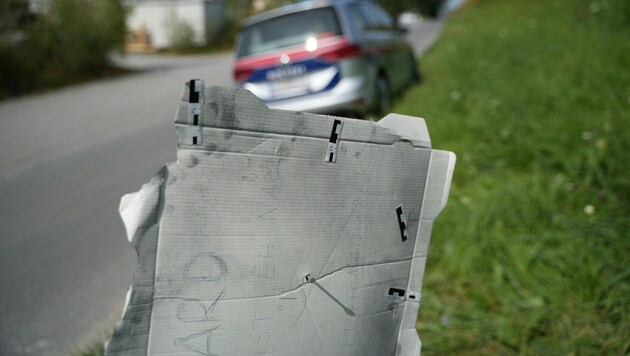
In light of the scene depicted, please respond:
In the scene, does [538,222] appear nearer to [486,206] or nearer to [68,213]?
[486,206]

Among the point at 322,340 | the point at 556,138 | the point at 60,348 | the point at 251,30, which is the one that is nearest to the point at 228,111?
the point at 322,340

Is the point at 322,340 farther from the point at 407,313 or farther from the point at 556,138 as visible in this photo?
the point at 556,138

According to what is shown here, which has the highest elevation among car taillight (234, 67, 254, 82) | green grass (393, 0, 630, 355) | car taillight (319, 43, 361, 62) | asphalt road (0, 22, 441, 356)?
car taillight (319, 43, 361, 62)

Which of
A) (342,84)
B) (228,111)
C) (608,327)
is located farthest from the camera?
(342,84)

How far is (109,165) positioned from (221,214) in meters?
6.06

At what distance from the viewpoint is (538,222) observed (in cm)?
317

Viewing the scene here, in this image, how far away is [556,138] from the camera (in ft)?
12.9

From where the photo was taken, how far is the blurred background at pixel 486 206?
2586 mm

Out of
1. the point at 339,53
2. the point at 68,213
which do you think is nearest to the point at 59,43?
the point at 339,53

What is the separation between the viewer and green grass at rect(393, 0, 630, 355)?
8.16ft

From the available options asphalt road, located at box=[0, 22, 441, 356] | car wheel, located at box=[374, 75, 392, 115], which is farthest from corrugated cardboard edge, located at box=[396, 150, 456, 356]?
car wheel, located at box=[374, 75, 392, 115]

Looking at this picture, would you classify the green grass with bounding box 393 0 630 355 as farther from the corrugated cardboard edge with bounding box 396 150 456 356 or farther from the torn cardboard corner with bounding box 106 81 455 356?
the torn cardboard corner with bounding box 106 81 455 356

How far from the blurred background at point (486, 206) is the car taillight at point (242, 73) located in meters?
1.40

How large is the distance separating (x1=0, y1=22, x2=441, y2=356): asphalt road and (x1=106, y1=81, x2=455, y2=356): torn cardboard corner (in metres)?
2.01
